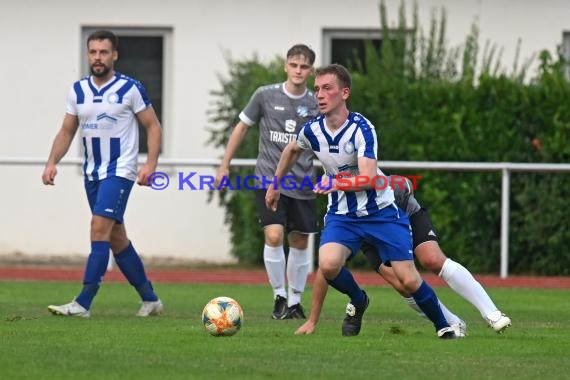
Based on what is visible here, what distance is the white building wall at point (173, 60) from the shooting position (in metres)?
21.4

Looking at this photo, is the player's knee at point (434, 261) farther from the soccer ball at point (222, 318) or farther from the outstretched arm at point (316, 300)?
the soccer ball at point (222, 318)

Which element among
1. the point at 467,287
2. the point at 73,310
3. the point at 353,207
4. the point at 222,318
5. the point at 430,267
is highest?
the point at 353,207

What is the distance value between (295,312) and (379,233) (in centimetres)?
270

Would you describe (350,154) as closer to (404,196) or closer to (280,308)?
(404,196)

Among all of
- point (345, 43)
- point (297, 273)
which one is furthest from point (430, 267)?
point (345, 43)

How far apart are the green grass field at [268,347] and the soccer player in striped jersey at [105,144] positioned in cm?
40

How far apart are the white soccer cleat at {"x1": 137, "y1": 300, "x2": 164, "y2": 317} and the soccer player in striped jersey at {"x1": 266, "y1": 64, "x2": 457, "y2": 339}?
2.62 m

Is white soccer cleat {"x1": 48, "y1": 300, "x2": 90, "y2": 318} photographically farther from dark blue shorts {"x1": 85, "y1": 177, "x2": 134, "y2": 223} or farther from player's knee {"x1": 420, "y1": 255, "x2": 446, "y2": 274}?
player's knee {"x1": 420, "y1": 255, "x2": 446, "y2": 274}

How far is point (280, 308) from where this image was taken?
1207 centimetres

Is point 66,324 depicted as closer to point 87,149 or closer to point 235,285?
point 87,149

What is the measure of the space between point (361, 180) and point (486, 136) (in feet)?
29.2

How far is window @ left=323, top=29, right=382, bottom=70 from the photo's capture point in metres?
21.5

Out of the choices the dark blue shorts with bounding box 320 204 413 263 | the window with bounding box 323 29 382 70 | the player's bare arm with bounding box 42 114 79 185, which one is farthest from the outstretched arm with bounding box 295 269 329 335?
the window with bounding box 323 29 382 70

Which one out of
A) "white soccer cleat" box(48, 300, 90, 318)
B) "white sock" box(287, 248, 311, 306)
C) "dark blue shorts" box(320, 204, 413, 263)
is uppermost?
"dark blue shorts" box(320, 204, 413, 263)
